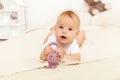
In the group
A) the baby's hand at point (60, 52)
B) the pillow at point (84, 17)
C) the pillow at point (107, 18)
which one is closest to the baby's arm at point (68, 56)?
the baby's hand at point (60, 52)

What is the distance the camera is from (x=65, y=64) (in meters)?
1.37

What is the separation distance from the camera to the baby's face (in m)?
1.43

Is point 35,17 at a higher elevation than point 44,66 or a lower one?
higher

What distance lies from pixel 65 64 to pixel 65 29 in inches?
7.1

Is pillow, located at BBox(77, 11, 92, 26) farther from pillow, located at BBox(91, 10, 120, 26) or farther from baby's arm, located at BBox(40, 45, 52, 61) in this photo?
baby's arm, located at BBox(40, 45, 52, 61)

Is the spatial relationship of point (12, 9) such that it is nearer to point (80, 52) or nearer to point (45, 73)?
point (80, 52)

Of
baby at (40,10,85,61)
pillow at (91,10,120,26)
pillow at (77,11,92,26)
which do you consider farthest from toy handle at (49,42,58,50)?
pillow at (77,11,92,26)

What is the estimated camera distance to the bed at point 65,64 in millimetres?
1262

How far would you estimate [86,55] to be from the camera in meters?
1.50

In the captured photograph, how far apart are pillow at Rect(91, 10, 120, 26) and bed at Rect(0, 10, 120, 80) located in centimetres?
27

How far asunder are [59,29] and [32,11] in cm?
124

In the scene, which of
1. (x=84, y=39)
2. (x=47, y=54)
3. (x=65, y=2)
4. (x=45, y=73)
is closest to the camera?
(x=45, y=73)

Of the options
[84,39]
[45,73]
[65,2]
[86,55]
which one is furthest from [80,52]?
[65,2]

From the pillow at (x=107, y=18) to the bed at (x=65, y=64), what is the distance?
0.87 feet
